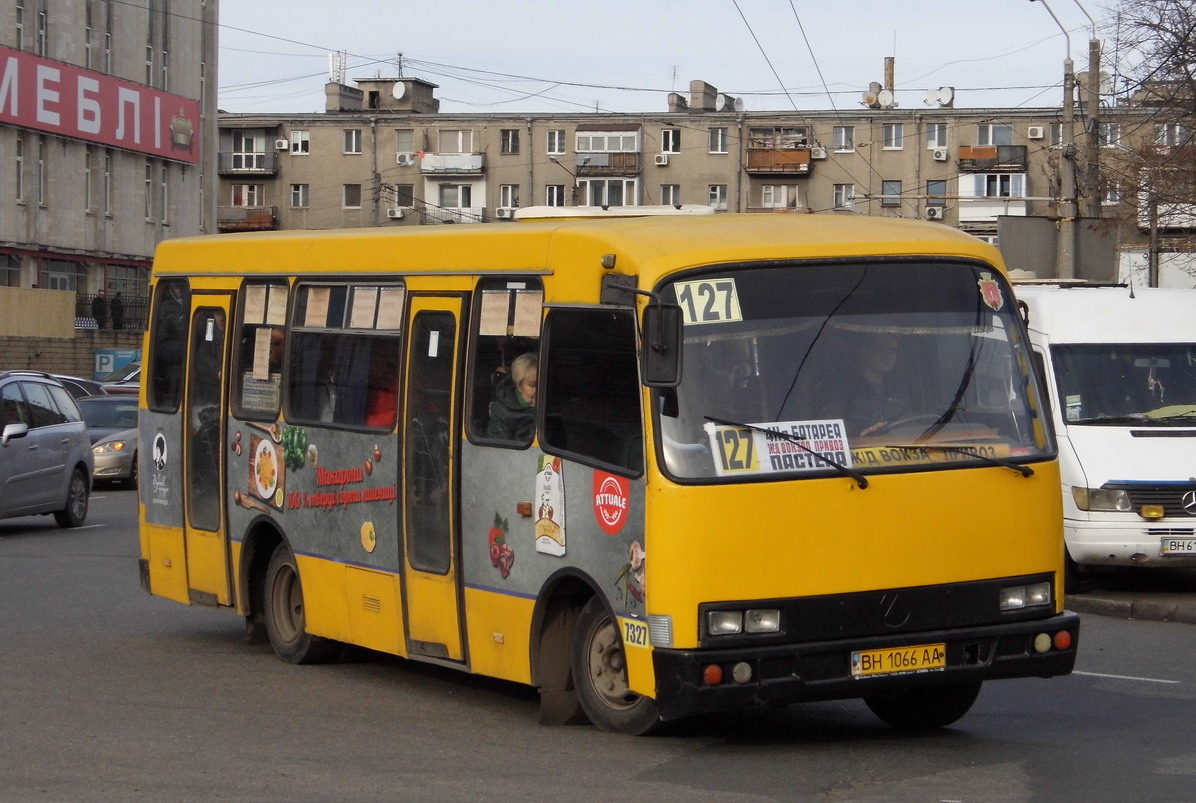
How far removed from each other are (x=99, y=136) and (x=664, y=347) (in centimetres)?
5718

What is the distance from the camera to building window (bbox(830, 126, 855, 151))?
88125mm

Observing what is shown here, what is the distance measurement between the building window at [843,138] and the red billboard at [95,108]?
3360 centimetres

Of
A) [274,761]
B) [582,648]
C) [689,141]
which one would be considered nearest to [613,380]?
[582,648]

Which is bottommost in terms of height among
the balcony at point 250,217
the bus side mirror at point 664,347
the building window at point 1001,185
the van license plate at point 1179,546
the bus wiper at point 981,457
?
the van license plate at point 1179,546

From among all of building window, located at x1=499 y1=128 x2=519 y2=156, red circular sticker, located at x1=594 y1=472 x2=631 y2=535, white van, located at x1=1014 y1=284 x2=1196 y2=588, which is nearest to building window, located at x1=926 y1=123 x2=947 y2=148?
building window, located at x1=499 y1=128 x2=519 y2=156

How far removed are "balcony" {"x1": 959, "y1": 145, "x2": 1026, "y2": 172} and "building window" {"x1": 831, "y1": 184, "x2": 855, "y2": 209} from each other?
5447 mm

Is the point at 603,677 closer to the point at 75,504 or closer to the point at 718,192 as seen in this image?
the point at 75,504

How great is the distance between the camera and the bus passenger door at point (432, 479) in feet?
30.7

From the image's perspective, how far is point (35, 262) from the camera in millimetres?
59094

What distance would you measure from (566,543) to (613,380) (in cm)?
84

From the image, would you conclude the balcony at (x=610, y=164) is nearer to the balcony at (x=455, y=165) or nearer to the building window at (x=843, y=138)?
the balcony at (x=455, y=165)

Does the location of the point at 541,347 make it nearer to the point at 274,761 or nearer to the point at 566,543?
the point at 566,543

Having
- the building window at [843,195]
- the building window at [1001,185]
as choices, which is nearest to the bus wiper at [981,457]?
the building window at [843,195]

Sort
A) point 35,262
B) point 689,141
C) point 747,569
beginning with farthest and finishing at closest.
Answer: point 689,141 → point 35,262 → point 747,569
